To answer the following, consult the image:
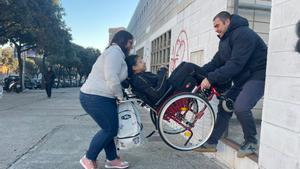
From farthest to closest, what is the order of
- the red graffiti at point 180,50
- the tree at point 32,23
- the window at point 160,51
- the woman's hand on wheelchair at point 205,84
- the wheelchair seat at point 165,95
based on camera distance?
the tree at point 32,23 < the window at point 160,51 < the red graffiti at point 180,50 < the wheelchair seat at point 165,95 < the woman's hand on wheelchair at point 205,84

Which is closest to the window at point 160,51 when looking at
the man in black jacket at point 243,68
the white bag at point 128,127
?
the white bag at point 128,127

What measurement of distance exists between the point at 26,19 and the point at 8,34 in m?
7.07

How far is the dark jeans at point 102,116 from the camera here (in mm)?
3830

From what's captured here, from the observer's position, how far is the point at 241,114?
11.9 ft

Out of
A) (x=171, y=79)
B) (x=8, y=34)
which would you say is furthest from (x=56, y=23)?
(x=171, y=79)

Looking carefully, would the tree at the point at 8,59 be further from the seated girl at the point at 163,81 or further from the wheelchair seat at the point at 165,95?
the wheelchair seat at the point at 165,95

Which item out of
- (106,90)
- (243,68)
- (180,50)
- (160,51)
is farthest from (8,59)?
(243,68)

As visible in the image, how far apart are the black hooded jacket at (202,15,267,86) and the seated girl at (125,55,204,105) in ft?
0.67

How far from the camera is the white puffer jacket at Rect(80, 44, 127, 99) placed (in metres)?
3.69

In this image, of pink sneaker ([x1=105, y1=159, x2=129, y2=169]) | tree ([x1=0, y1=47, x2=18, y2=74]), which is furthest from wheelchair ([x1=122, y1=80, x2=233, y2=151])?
tree ([x1=0, y1=47, x2=18, y2=74])

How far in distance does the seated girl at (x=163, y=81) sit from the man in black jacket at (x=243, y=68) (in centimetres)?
18

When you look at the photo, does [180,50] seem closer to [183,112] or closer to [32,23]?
[183,112]

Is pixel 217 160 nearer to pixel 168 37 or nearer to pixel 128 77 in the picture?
pixel 128 77

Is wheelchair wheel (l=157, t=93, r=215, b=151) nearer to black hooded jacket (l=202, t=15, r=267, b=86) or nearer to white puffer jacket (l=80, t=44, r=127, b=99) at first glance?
black hooded jacket (l=202, t=15, r=267, b=86)
